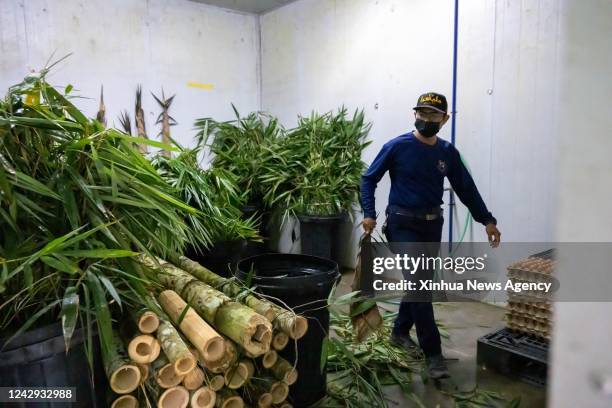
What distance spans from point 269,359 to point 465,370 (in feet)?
4.38

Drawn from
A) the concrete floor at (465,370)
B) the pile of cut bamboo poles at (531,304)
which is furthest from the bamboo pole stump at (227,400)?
the pile of cut bamboo poles at (531,304)

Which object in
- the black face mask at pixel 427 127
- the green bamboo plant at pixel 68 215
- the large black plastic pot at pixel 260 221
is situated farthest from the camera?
the large black plastic pot at pixel 260 221

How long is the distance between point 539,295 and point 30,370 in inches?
98.6

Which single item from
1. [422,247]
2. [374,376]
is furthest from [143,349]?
[422,247]

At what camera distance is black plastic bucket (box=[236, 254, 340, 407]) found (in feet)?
6.52

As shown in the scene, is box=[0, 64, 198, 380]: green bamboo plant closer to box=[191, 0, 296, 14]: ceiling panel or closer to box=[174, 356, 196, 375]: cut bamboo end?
box=[174, 356, 196, 375]: cut bamboo end

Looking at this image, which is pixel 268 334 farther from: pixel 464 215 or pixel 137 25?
pixel 137 25

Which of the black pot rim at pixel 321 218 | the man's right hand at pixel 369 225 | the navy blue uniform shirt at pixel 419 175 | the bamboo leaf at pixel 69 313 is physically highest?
the navy blue uniform shirt at pixel 419 175

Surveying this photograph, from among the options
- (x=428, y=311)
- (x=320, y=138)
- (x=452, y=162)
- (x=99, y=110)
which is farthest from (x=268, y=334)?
(x=99, y=110)

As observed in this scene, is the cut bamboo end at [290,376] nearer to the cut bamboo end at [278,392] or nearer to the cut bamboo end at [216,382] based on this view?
the cut bamboo end at [278,392]

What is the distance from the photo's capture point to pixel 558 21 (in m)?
2.97

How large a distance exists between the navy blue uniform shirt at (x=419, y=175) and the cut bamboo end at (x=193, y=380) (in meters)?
1.38

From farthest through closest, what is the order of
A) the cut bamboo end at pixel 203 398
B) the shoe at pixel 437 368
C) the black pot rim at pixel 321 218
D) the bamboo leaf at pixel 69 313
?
the black pot rim at pixel 321 218
the shoe at pixel 437 368
the cut bamboo end at pixel 203 398
the bamboo leaf at pixel 69 313

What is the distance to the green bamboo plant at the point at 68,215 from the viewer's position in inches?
58.7
